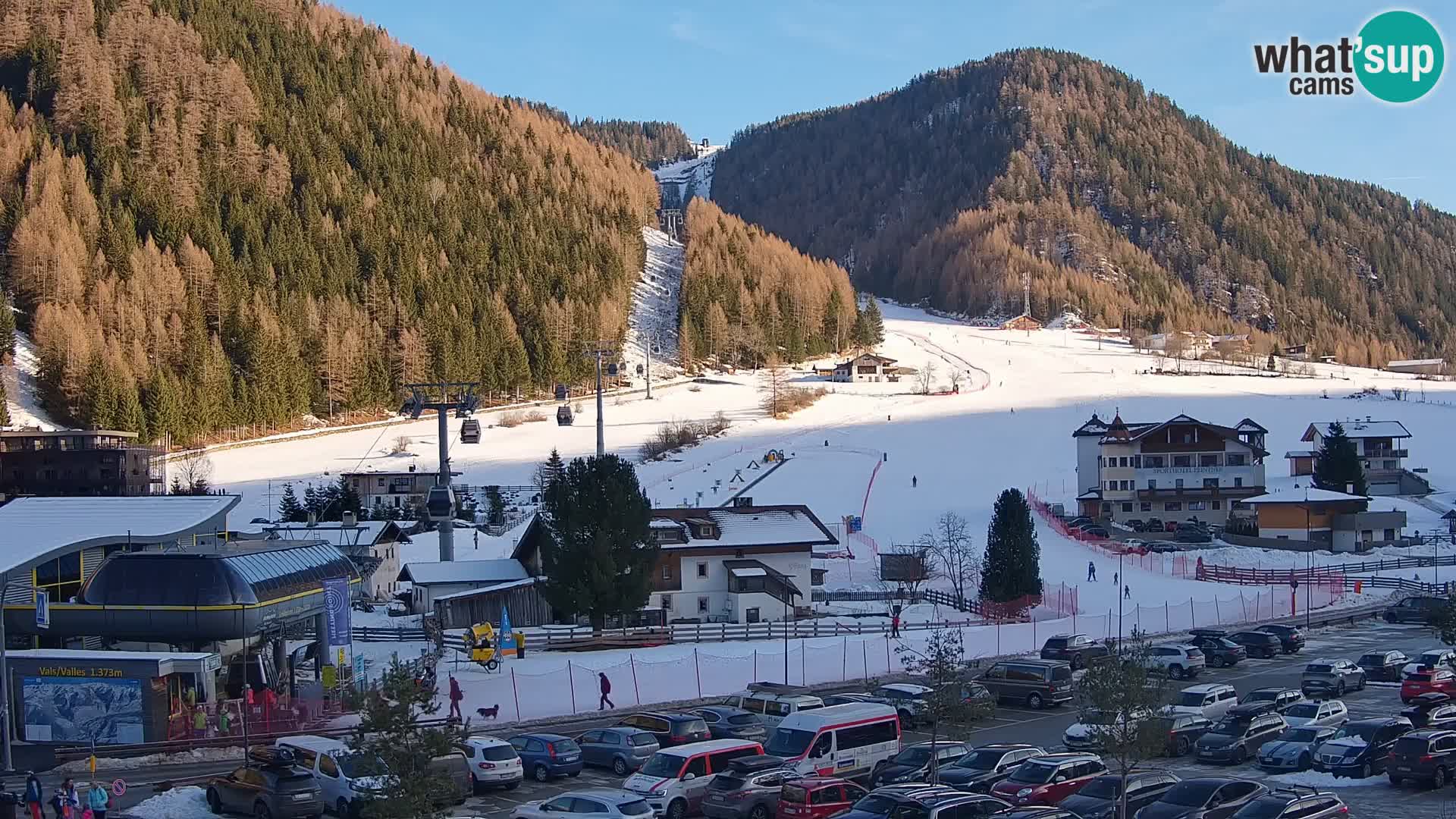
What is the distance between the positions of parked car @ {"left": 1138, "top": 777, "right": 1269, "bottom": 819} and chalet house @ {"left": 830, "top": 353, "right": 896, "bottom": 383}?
10346 centimetres

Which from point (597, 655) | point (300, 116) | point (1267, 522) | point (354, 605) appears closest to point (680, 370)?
point (300, 116)

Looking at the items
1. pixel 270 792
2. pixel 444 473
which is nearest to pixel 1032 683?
pixel 270 792

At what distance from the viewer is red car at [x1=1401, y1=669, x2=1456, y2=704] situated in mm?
27984

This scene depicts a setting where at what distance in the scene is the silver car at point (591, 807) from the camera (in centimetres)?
1873

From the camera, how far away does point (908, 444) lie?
83812 millimetres

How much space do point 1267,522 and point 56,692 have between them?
161 ft

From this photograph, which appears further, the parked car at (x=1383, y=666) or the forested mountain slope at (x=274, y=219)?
the forested mountain slope at (x=274, y=219)

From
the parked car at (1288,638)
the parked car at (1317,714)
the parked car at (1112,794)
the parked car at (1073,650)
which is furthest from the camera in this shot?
the parked car at (1288,638)

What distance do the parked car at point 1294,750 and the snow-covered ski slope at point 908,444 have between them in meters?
20.9

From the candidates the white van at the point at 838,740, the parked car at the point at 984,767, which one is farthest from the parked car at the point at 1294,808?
the white van at the point at 838,740

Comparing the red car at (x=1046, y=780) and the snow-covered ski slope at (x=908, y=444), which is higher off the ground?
the snow-covered ski slope at (x=908, y=444)

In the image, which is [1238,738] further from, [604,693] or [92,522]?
[92,522]

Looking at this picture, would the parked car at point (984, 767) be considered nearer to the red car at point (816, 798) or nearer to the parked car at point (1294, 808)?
the red car at point (816, 798)

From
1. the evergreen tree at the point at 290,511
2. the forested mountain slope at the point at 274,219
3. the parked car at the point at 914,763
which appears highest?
the forested mountain slope at the point at 274,219
